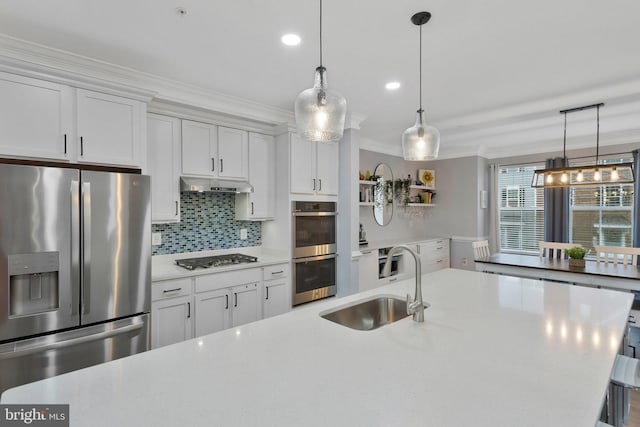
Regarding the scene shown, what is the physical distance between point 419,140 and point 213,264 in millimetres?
2097

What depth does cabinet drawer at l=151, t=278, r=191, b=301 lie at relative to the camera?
258 cm

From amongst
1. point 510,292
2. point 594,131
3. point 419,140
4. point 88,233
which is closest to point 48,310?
point 88,233

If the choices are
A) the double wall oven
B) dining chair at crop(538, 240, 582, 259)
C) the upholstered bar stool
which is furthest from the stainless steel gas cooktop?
dining chair at crop(538, 240, 582, 259)

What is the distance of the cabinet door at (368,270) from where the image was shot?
414 centimetres

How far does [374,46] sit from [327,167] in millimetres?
1772

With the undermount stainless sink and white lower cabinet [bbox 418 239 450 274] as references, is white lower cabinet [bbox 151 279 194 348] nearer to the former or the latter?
the undermount stainless sink

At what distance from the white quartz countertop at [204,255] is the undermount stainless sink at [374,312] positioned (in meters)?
1.44

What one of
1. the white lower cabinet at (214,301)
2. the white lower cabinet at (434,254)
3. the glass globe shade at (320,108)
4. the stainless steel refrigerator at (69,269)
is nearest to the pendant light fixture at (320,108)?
the glass globe shade at (320,108)

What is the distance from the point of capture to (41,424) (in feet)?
2.86

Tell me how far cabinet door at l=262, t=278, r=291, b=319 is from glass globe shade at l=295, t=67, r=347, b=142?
2137 millimetres

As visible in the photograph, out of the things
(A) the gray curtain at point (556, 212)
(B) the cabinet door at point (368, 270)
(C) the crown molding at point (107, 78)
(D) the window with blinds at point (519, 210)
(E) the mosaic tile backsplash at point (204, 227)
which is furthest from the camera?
(D) the window with blinds at point (519, 210)

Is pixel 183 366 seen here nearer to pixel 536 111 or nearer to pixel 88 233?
pixel 88 233

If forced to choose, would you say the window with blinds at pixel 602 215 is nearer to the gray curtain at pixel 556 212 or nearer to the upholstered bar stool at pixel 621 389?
the gray curtain at pixel 556 212

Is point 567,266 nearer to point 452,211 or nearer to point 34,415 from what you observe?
point 452,211
